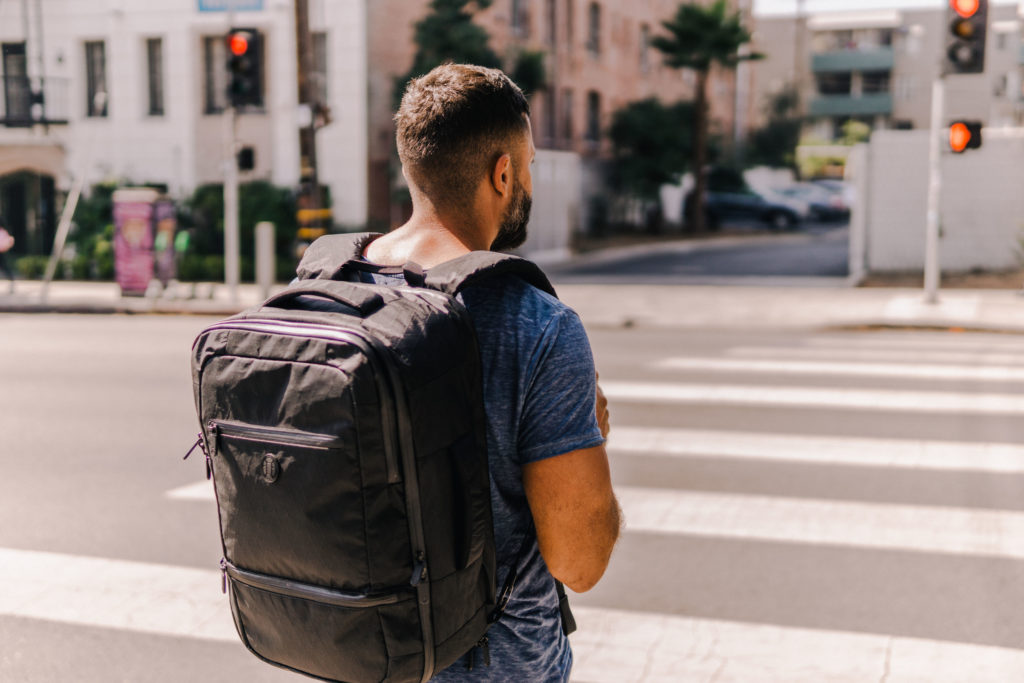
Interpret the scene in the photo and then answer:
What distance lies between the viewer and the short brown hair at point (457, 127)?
75.4 inches

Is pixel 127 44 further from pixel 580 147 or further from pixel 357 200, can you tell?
pixel 580 147

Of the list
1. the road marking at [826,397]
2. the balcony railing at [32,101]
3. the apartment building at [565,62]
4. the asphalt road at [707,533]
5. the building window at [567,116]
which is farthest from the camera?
the building window at [567,116]

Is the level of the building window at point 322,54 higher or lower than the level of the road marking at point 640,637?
higher

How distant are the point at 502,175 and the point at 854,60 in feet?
243

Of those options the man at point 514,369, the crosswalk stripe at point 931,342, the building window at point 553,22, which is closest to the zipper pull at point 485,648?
the man at point 514,369

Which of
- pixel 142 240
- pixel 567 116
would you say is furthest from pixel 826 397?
pixel 567 116

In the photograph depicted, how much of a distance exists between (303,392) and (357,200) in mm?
22466

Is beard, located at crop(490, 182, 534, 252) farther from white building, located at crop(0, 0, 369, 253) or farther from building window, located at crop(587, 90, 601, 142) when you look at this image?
building window, located at crop(587, 90, 601, 142)

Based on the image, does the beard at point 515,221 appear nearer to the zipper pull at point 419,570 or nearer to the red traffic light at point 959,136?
the zipper pull at point 419,570

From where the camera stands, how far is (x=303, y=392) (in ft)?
5.74

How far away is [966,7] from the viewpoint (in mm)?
13953

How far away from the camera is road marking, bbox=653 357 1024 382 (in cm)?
1033

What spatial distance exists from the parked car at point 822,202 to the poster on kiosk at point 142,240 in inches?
1103

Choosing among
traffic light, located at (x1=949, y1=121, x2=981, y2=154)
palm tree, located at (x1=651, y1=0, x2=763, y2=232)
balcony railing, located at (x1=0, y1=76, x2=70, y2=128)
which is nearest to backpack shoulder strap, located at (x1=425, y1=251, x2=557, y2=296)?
traffic light, located at (x1=949, y1=121, x2=981, y2=154)
